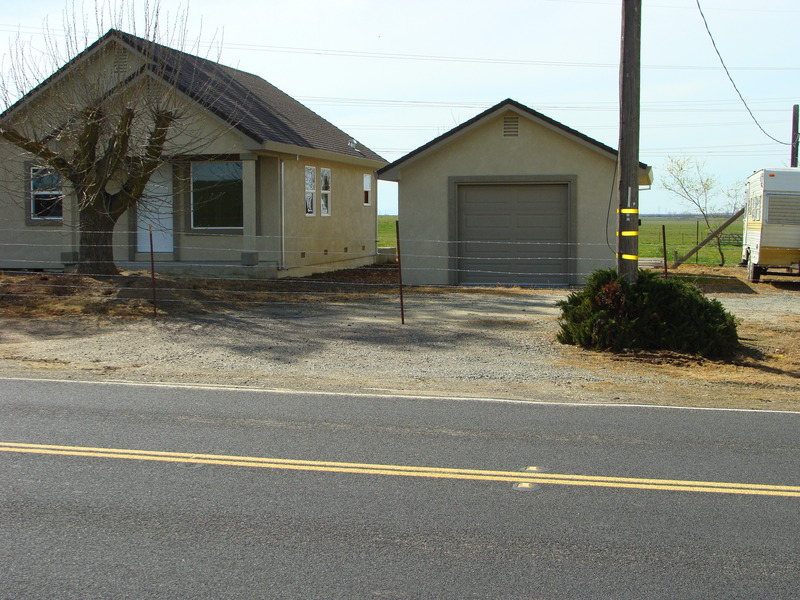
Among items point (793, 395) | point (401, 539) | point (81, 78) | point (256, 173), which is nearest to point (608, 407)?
point (793, 395)

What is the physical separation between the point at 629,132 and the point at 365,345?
16.2 ft

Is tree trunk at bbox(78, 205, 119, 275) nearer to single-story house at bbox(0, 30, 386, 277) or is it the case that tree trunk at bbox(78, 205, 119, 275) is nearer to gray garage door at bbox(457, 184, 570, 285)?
single-story house at bbox(0, 30, 386, 277)

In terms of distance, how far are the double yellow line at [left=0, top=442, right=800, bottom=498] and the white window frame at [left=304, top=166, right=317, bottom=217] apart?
16898 millimetres

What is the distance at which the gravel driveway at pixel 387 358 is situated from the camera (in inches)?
378

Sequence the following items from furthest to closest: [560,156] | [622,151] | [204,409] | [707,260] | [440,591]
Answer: [707,260] → [560,156] → [622,151] → [204,409] → [440,591]

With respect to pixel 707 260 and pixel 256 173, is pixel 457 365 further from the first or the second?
pixel 707 260

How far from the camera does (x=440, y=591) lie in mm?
4199

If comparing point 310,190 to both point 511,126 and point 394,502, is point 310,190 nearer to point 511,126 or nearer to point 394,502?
point 511,126

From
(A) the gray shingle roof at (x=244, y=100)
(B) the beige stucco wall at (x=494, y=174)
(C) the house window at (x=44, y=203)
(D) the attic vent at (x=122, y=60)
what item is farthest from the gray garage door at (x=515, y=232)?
(C) the house window at (x=44, y=203)

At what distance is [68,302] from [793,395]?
12.7 m

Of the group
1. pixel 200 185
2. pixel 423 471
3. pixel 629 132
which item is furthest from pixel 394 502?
pixel 200 185

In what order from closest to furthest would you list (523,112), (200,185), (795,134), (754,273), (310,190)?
(523,112) < (200,185) < (754,273) < (310,190) < (795,134)

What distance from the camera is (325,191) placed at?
2459cm

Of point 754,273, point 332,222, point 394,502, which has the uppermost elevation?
point 332,222
